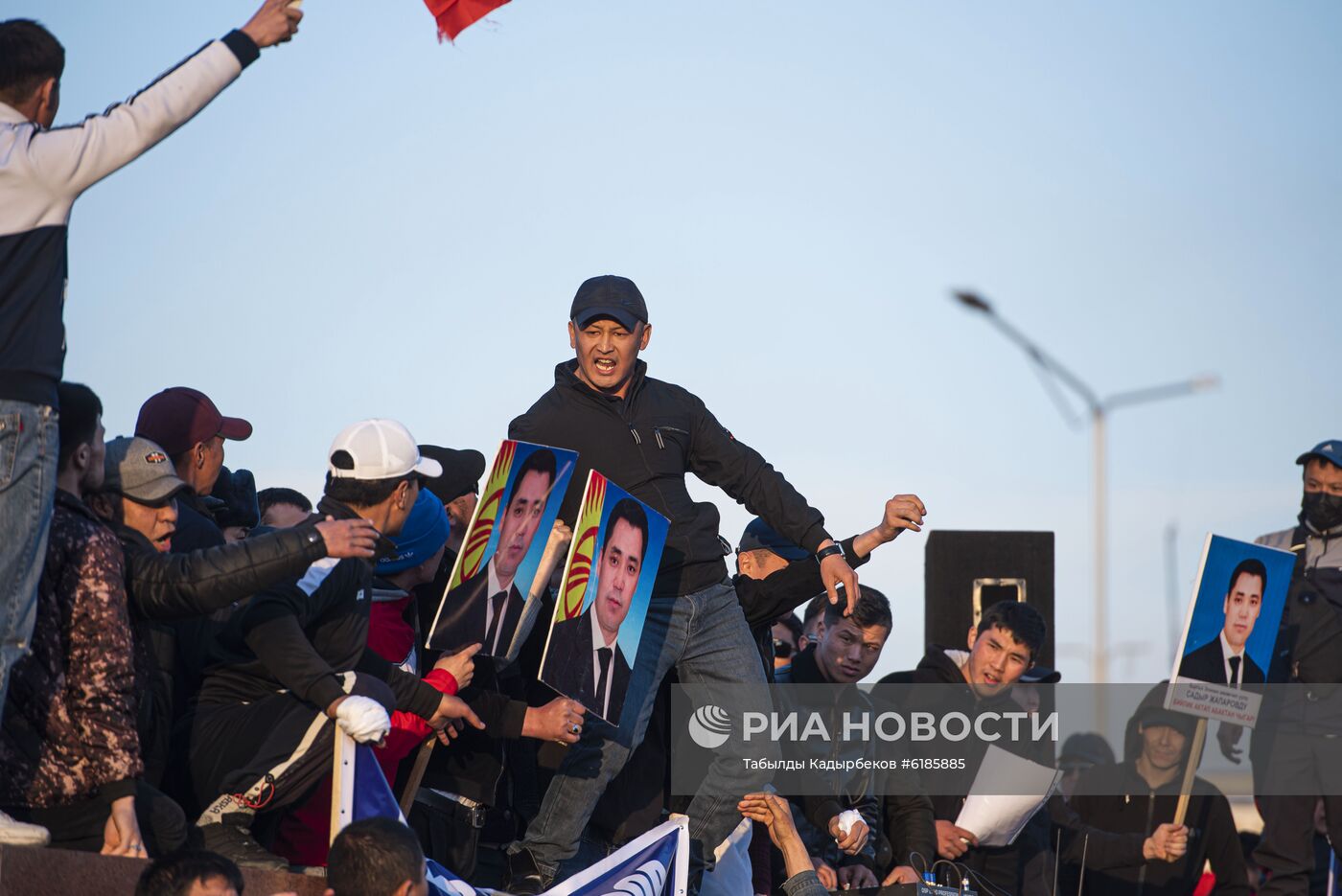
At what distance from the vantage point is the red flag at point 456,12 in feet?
22.1

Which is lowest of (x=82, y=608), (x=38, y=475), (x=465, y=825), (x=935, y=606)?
(x=465, y=825)

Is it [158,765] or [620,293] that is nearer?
[158,765]

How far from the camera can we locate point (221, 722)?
5520 millimetres

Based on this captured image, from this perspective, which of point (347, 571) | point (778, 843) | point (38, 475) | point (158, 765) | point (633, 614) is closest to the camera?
point (38, 475)

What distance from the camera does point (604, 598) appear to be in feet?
22.2

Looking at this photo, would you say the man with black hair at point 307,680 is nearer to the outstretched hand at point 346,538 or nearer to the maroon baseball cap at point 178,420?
the outstretched hand at point 346,538

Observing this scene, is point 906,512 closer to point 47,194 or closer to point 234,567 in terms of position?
point 234,567

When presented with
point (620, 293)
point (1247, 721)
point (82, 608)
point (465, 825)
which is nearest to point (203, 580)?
point (82, 608)

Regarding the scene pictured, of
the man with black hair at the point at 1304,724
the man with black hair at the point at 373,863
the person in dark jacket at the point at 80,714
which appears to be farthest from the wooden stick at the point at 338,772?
the man with black hair at the point at 1304,724

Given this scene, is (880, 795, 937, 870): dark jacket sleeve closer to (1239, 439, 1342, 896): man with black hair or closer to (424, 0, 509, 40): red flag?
(1239, 439, 1342, 896): man with black hair

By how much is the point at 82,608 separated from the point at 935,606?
6567mm

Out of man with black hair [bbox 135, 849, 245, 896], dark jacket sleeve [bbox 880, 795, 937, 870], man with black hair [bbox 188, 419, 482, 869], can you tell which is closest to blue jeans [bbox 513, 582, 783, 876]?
man with black hair [bbox 188, 419, 482, 869]

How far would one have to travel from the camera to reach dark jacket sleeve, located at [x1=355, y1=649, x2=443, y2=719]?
584 centimetres

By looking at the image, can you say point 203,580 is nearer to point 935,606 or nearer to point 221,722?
point 221,722
